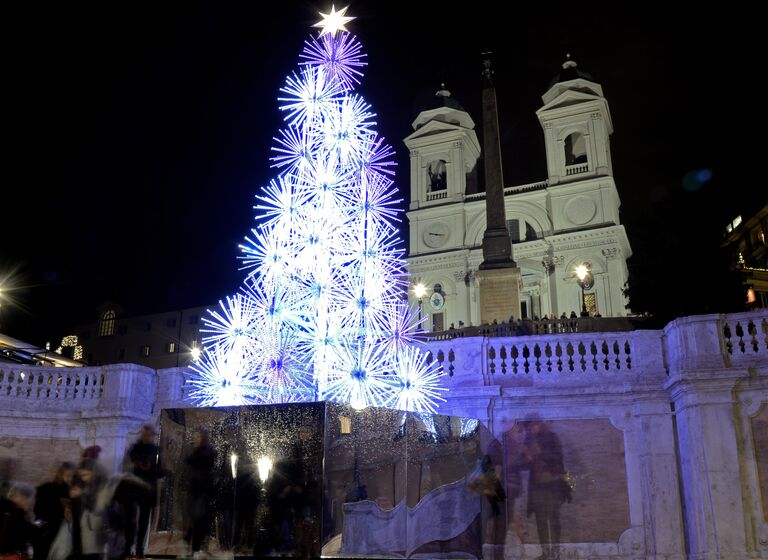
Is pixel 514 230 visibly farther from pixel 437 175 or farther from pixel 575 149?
pixel 437 175

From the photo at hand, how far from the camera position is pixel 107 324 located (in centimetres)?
6312

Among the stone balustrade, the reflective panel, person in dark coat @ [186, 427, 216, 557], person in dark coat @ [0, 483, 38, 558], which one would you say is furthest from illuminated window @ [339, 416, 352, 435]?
the stone balustrade

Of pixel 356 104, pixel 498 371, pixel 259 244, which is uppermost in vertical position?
pixel 356 104

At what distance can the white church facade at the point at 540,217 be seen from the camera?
154ft

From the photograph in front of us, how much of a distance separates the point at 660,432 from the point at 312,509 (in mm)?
7302

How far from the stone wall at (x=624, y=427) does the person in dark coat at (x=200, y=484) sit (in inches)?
230

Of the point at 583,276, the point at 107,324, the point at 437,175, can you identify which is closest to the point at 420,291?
the point at 583,276

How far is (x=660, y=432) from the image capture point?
41.4ft

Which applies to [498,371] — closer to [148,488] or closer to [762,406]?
[762,406]

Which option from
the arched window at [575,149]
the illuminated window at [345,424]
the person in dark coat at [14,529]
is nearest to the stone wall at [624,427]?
the person in dark coat at [14,529]

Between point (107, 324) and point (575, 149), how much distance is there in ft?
137

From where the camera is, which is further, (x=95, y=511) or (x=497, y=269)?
(x=497, y=269)

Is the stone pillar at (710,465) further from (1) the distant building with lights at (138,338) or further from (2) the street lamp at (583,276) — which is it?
(1) the distant building with lights at (138,338)

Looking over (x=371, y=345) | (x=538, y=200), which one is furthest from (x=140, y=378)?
(x=538, y=200)
